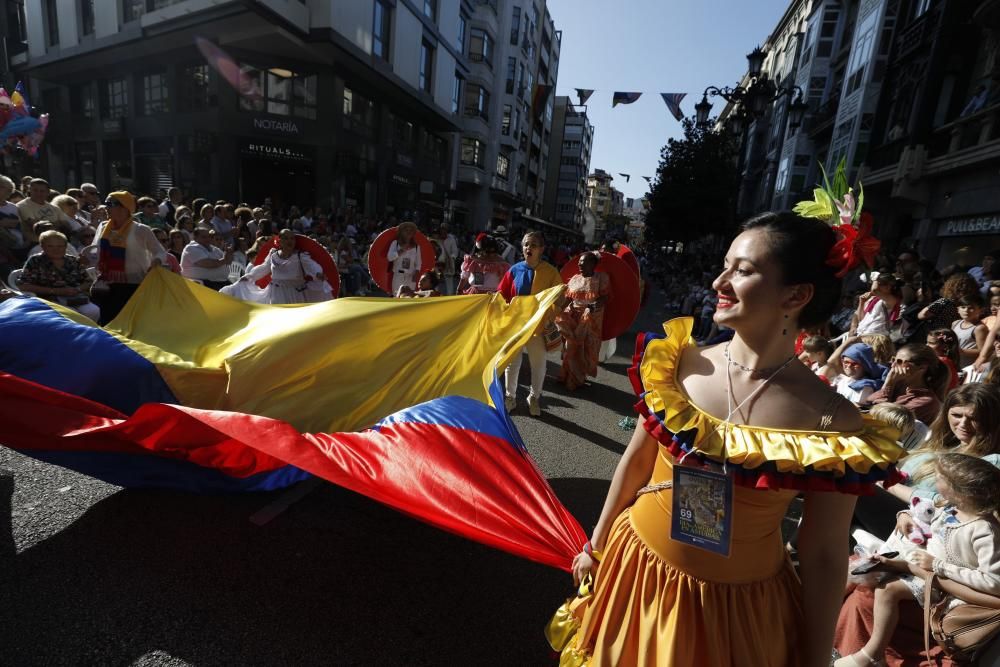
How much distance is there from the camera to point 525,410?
18.1 feet

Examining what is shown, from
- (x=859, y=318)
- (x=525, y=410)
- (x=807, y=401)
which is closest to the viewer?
(x=807, y=401)

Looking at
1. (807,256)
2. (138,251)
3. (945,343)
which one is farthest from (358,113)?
(807,256)

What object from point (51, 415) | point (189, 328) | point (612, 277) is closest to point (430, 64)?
point (612, 277)

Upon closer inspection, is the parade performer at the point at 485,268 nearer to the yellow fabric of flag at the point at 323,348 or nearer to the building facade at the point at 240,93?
the yellow fabric of flag at the point at 323,348

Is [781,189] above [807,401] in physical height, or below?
above

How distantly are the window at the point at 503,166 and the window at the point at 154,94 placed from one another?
21831 mm

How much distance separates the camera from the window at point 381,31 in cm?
1947

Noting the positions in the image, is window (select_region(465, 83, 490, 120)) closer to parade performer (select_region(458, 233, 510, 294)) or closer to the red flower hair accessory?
parade performer (select_region(458, 233, 510, 294))

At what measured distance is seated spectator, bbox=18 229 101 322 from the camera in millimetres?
4637

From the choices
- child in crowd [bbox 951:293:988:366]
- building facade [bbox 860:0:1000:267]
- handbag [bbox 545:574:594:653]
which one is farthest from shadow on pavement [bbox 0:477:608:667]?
building facade [bbox 860:0:1000:267]

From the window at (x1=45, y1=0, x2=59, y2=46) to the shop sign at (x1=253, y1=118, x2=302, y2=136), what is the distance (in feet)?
41.0

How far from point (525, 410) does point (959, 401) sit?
11.6 feet

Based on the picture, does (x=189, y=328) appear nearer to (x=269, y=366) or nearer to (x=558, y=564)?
(x=269, y=366)

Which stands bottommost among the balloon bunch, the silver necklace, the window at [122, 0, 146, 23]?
the silver necklace
